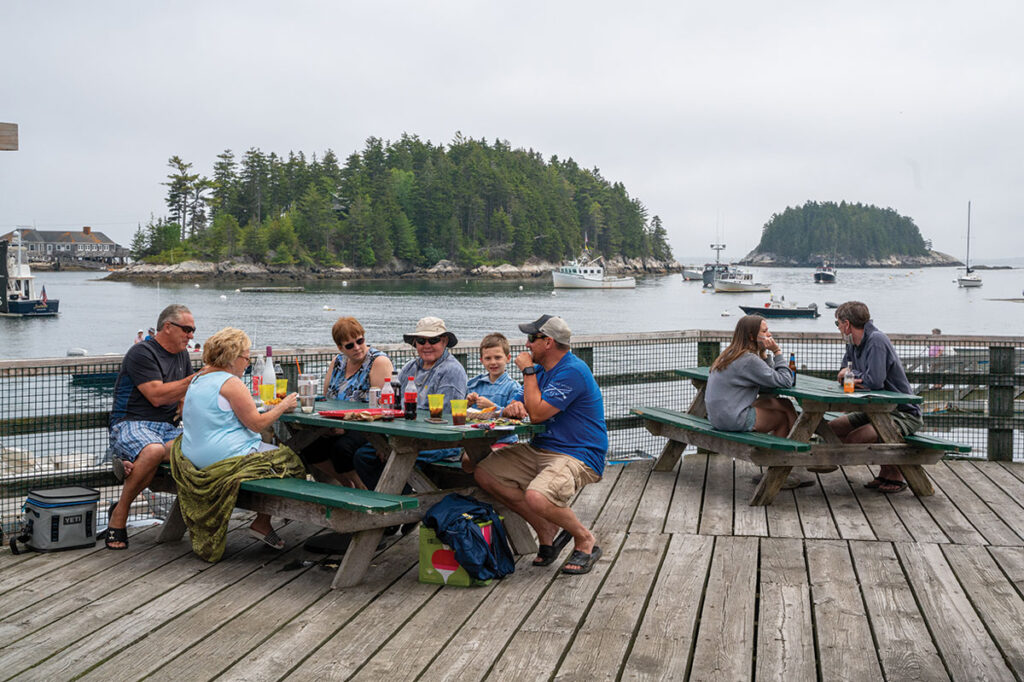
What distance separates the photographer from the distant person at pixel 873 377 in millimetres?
6738

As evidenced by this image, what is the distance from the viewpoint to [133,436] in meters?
5.55

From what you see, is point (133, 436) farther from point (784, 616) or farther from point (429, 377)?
point (784, 616)

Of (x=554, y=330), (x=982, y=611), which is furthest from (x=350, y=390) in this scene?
(x=982, y=611)

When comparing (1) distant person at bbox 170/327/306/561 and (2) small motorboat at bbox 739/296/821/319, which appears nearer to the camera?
(1) distant person at bbox 170/327/306/561

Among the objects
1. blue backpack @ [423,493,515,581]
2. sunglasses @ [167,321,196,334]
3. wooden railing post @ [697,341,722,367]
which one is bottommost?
blue backpack @ [423,493,515,581]

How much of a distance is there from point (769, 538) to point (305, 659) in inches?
115

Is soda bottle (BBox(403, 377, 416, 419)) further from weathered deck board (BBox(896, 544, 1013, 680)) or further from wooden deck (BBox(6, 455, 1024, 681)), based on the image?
weathered deck board (BBox(896, 544, 1013, 680))

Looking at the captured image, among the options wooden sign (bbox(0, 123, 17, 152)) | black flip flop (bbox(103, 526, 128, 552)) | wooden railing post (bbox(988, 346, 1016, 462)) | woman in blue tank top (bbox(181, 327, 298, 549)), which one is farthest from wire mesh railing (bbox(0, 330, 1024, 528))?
wooden sign (bbox(0, 123, 17, 152))

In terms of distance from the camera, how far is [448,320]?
6494 cm

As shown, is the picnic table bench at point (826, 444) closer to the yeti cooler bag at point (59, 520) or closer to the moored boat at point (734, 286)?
the yeti cooler bag at point (59, 520)

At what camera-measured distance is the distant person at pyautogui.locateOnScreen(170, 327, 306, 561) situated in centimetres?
504

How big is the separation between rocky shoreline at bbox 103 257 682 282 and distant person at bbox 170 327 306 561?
399 feet

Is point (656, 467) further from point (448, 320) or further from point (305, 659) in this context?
point (448, 320)

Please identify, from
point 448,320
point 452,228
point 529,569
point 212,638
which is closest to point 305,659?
point 212,638
